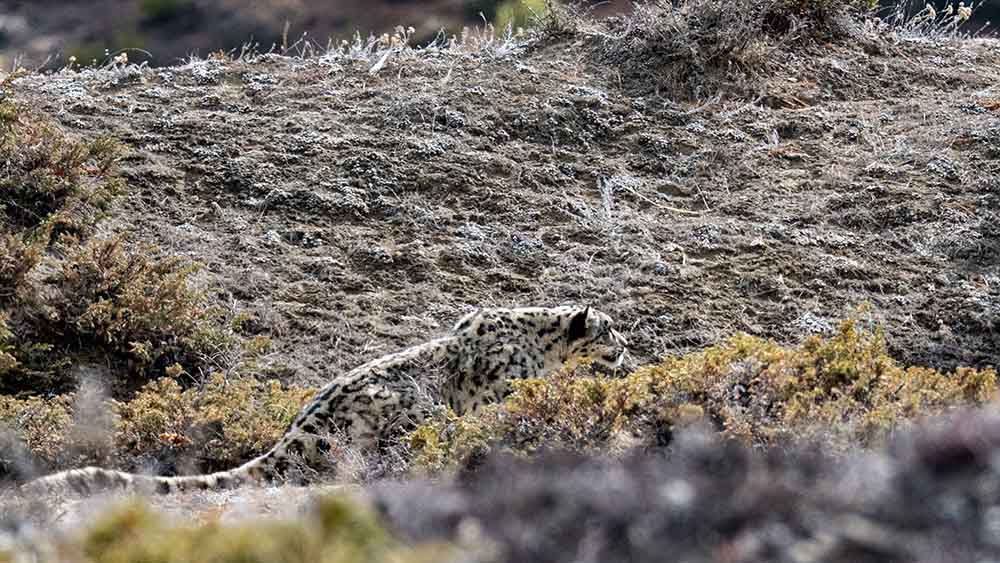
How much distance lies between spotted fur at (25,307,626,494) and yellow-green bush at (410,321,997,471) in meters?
0.86

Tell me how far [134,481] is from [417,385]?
5.93ft

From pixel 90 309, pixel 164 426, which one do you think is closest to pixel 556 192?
pixel 90 309

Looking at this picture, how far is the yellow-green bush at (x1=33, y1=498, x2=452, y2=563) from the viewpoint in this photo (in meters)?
2.61

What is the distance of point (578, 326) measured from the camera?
8.47 metres

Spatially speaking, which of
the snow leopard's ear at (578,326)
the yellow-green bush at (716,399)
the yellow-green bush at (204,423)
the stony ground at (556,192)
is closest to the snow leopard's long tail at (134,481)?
the yellow-green bush at (204,423)

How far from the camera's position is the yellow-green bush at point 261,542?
261 centimetres

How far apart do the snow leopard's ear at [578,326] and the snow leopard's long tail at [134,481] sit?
236 centimetres

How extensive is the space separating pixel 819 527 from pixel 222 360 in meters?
6.53

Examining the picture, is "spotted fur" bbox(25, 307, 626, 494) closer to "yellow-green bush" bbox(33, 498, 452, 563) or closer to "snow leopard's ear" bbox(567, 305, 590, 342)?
"snow leopard's ear" bbox(567, 305, 590, 342)

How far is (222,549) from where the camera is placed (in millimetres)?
2633

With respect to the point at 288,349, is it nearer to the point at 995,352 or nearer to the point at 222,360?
the point at 222,360

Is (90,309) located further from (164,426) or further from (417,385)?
(417,385)

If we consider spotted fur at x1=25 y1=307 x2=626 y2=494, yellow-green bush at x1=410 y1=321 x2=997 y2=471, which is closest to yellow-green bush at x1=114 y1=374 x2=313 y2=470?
spotted fur at x1=25 y1=307 x2=626 y2=494

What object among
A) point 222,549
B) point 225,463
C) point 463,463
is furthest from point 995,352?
point 222,549
